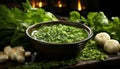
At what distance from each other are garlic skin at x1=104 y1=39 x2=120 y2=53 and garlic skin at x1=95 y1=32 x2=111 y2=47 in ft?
0.20

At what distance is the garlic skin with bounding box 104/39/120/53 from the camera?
89.5 inches

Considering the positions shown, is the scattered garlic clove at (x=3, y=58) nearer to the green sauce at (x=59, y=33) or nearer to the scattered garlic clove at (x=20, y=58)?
the scattered garlic clove at (x=20, y=58)

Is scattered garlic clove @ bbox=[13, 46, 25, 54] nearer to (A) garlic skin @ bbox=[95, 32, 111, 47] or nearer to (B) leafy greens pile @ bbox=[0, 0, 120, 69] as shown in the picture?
(B) leafy greens pile @ bbox=[0, 0, 120, 69]

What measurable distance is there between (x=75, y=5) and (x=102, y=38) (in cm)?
201

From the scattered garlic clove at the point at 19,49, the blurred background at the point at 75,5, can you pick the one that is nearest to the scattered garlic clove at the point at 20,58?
the scattered garlic clove at the point at 19,49

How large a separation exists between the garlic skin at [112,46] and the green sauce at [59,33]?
19cm

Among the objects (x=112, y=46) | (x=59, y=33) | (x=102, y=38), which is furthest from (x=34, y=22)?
(x=112, y=46)

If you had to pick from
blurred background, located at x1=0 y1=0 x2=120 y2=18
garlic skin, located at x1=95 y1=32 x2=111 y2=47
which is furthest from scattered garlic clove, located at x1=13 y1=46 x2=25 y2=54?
blurred background, located at x1=0 y1=0 x2=120 y2=18

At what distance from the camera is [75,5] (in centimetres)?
432

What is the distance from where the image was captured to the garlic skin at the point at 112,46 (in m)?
2.27

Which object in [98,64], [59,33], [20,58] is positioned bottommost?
[98,64]

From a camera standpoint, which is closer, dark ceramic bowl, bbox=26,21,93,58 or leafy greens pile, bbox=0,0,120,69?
dark ceramic bowl, bbox=26,21,93,58

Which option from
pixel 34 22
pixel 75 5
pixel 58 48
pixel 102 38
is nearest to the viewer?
pixel 58 48

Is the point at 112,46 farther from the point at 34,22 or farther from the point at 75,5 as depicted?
the point at 75,5
